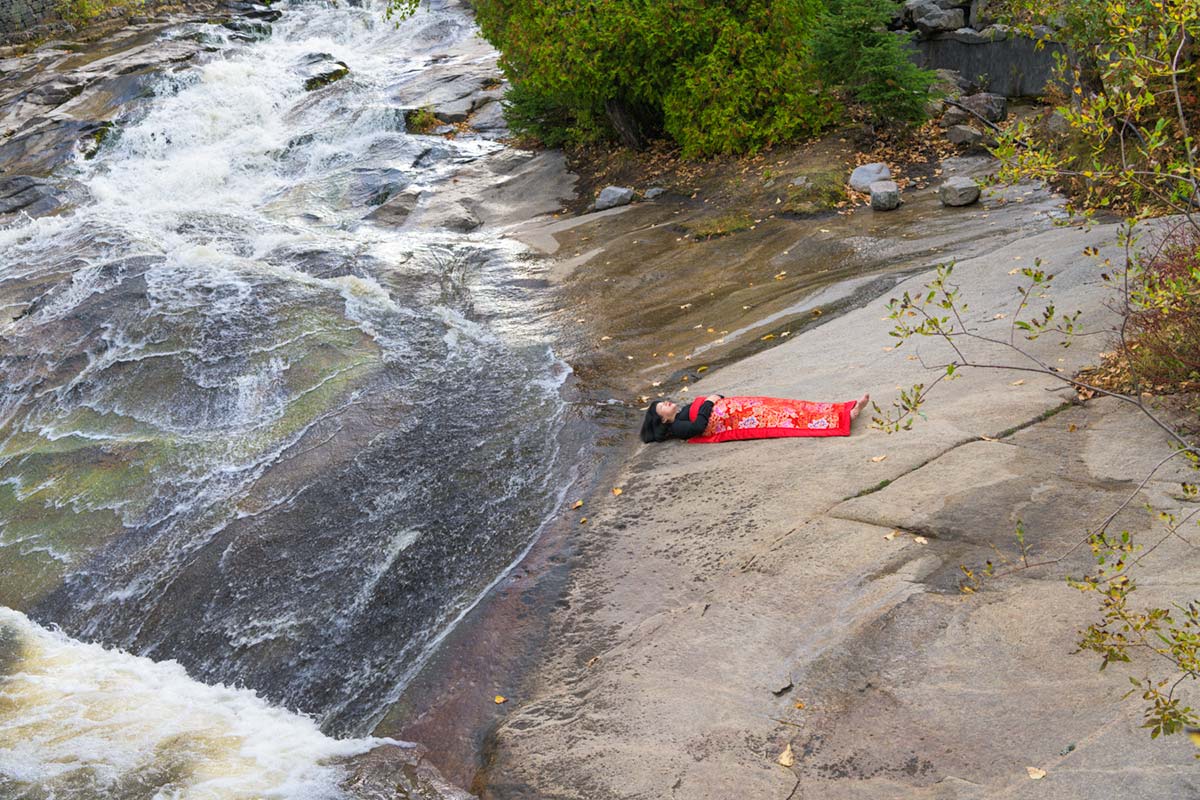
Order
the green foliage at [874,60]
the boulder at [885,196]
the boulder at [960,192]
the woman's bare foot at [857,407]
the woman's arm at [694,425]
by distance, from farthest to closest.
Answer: the green foliage at [874,60], the boulder at [885,196], the boulder at [960,192], the woman's arm at [694,425], the woman's bare foot at [857,407]

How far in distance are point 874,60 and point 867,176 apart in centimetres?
184

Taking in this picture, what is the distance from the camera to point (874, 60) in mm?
12562

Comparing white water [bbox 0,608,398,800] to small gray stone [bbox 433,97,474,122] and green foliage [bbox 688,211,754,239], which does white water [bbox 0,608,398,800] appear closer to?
green foliage [bbox 688,211,754,239]

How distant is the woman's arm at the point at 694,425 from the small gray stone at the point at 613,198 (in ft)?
22.9

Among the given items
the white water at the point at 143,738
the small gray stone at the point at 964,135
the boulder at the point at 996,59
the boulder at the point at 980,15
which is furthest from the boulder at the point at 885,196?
the white water at the point at 143,738

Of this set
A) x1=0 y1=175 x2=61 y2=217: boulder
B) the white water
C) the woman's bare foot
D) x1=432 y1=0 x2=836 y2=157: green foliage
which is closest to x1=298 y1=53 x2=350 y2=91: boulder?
x1=0 y1=175 x2=61 y2=217: boulder

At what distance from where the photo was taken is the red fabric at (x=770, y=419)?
6.76m

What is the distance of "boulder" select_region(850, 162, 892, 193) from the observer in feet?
38.9

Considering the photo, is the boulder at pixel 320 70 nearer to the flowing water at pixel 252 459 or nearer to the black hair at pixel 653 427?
the flowing water at pixel 252 459

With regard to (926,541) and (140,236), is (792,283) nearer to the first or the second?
(926,541)

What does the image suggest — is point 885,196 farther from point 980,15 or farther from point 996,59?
point 980,15

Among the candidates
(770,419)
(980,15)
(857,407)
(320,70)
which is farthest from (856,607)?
(320,70)

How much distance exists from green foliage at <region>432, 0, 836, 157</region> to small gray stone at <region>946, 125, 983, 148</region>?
1.70 m

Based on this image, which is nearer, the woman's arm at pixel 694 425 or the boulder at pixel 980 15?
the woman's arm at pixel 694 425
